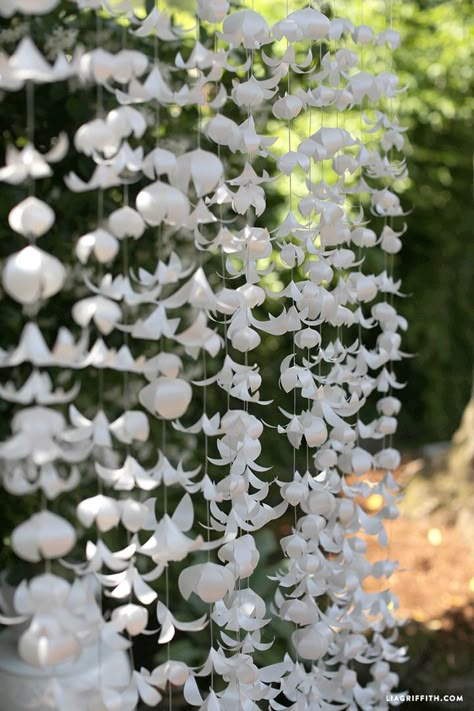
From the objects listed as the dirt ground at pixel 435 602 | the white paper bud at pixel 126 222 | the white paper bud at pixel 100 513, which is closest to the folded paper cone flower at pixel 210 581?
the white paper bud at pixel 100 513

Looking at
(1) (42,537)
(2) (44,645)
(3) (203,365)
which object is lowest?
(3) (203,365)

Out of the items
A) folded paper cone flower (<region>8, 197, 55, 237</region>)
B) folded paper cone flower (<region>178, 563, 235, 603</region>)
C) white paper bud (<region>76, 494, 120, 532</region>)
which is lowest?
folded paper cone flower (<region>178, 563, 235, 603</region>)

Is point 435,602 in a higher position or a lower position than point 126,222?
lower

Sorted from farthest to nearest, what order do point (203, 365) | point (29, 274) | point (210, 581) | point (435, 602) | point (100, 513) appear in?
1. point (435, 602)
2. point (203, 365)
3. point (210, 581)
4. point (100, 513)
5. point (29, 274)

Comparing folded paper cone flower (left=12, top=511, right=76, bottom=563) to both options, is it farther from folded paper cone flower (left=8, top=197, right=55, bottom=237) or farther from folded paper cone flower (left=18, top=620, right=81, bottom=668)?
folded paper cone flower (left=8, top=197, right=55, bottom=237)

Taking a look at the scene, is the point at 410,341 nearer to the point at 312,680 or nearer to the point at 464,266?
the point at 464,266

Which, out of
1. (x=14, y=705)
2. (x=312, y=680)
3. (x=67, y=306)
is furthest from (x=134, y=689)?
(x=67, y=306)

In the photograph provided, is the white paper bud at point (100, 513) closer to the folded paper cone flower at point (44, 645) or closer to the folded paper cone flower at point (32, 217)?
the folded paper cone flower at point (44, 645)

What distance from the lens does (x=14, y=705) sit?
1.62m

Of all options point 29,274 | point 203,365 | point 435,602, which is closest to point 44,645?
point 29,274

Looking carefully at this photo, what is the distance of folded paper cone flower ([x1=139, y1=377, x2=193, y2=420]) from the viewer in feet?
2.89

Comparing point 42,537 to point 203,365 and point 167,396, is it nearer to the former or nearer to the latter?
point 167,396

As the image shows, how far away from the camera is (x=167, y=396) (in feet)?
2.89

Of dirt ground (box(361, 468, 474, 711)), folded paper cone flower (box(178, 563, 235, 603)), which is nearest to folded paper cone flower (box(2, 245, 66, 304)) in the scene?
folded paper cone flower (box(178, 563, 235, 603))
